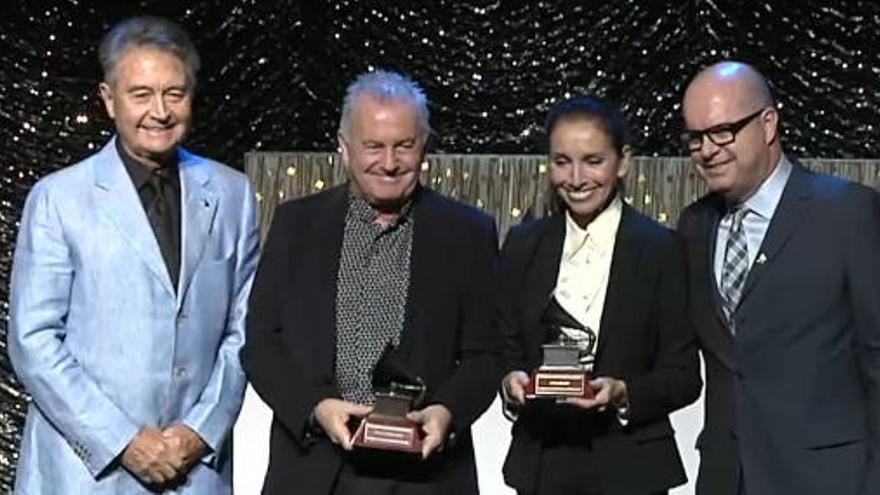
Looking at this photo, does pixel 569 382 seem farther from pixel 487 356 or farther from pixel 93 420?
pixel 93 420

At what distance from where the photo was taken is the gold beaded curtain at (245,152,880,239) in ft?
11.9

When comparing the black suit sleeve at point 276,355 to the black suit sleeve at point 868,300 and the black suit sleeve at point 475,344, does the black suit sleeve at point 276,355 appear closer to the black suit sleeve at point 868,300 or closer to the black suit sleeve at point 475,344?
the black suit sleeve at point 475,344

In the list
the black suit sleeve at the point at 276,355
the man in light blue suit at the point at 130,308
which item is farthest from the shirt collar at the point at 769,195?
the man in light blue suit at the point at 130,308

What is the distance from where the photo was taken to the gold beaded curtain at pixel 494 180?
3635mm

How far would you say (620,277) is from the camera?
2.58m

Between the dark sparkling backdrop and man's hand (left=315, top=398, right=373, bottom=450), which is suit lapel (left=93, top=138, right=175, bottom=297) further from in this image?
the dark sparkling backdrop

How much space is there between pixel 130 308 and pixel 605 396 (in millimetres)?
741

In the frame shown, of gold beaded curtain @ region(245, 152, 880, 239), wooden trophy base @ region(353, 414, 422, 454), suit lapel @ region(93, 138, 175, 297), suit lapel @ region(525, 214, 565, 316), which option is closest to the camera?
wooden trophy base @ region(353, 414, 422, 454)

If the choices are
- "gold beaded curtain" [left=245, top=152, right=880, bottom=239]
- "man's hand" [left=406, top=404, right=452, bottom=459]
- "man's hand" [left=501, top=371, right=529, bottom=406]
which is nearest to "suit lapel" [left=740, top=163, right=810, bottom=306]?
"man's hand" [left=501, top=371, right=529, bottom=406]

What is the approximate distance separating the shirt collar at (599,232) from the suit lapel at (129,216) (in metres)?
0.65

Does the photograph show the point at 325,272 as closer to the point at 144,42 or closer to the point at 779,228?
the point at 144,42

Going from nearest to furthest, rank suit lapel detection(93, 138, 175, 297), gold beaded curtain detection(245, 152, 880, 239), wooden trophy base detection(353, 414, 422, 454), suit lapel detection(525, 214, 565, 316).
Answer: wooden trophy base detection(353, 414, 422, 454)
suit lapel detection(93, 138, 175, 297)
suit lapel detection(525, 214, 565, 316)
gold beaded curtain detection(245, 152, 880, 239)

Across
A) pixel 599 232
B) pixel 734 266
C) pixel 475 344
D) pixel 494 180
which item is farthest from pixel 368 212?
pixel 494 180

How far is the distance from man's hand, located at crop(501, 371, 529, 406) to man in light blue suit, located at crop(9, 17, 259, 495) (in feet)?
1.41
